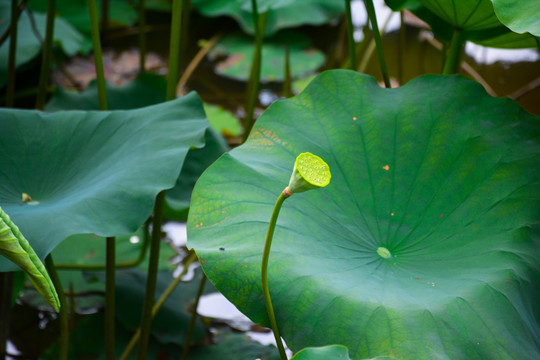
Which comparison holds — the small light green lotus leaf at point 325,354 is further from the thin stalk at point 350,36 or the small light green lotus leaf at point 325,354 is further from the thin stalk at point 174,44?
the thin stalk at point 350,36

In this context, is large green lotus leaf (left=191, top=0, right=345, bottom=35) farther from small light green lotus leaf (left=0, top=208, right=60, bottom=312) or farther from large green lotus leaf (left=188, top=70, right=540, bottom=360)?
Result: small light green lotus leaf (left=0, top=208, right=60, bottom=312)

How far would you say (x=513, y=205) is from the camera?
82 cm

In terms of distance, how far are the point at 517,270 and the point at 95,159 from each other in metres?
0.68

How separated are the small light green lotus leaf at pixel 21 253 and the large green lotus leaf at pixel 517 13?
0.68 m

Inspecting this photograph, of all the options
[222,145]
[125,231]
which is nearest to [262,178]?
[125,231]

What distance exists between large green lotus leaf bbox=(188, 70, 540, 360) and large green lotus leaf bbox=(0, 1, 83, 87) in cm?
119

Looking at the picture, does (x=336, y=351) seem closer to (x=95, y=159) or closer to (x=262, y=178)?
(x=262, y=178)

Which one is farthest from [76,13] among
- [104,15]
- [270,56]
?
[270,56]

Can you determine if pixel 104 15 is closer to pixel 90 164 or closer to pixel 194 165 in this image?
pixel 194 165

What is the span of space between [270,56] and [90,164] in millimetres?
1730

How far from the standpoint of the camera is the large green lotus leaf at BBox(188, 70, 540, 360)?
0.70m

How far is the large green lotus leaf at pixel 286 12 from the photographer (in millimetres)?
2598

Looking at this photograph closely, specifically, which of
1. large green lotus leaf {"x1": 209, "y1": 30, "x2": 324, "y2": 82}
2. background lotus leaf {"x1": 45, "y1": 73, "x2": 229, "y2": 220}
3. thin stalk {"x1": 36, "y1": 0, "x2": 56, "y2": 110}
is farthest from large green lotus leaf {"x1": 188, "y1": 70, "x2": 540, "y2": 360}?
large green lotus leaf {"x1": 209, "y1": 30, "x2": 324, "y2": 82}

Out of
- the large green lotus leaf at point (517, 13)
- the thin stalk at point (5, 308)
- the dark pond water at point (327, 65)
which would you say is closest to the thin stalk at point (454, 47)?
the large green lotus leaf at point (517, 13)
